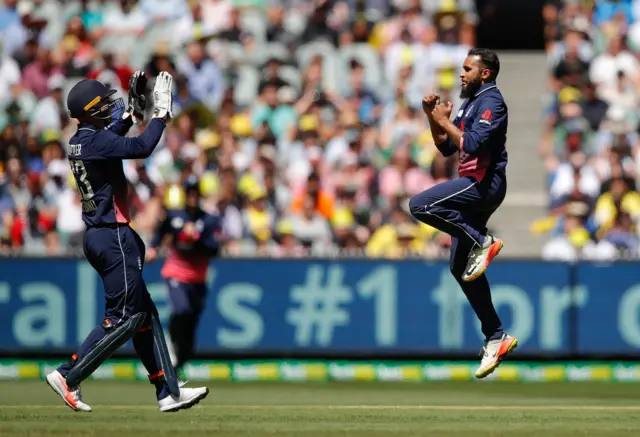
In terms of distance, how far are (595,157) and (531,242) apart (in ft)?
4.24

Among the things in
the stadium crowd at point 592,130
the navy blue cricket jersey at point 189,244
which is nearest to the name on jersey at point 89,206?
the navy blue cricket jersey at point 189,244

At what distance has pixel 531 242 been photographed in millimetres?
17078

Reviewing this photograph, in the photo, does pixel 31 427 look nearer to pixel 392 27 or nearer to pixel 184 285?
pixel 184 285

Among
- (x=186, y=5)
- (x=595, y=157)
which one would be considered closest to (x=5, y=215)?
(x=186, y=5)

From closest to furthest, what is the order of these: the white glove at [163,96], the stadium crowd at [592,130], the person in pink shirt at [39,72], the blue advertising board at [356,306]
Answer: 1. the white glove at [163,96]
2. the blue advertising board at [356,306]
3. the stadium crowd at [592,130]
4. the person in pink shirt at [39,72]

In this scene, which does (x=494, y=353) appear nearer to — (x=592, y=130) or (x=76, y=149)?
(x=76, y=149)

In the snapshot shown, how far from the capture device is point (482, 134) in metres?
9.55

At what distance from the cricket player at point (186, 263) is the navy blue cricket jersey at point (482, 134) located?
4.44 m

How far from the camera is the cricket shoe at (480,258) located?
32.0 feet

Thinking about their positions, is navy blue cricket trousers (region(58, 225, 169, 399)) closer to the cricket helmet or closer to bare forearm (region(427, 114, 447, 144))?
the cricket helmet

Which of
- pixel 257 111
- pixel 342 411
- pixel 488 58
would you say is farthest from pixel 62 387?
pixel 257 111

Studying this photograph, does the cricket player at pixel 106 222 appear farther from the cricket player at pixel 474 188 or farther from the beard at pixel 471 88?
the beard at pixel 471 88

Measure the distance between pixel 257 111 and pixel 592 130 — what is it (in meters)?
4.16

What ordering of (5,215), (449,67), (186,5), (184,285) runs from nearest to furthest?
1. (184,285)
2. (5,215)
3. (449,67)
4. (186,5)
